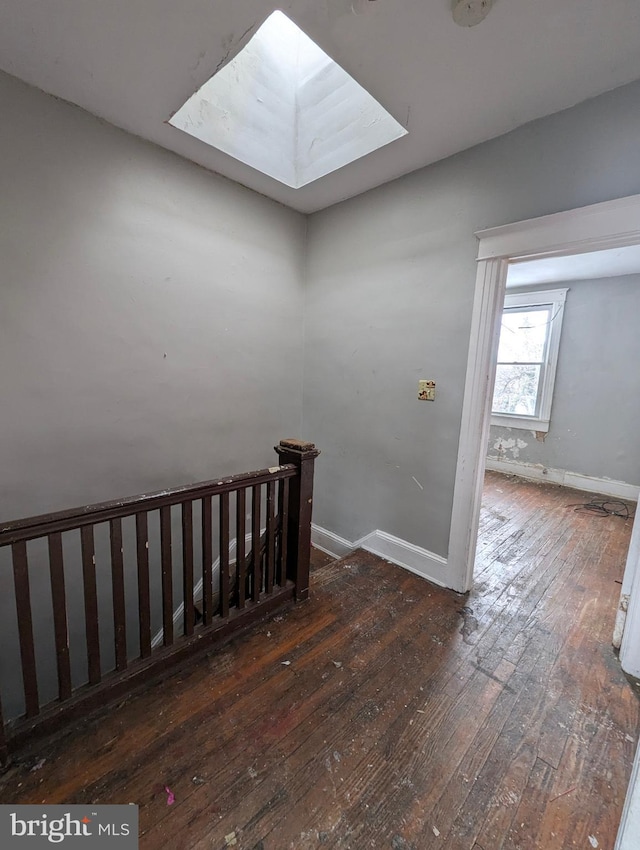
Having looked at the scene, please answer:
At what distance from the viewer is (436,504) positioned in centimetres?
220

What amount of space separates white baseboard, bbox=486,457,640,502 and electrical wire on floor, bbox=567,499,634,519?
5.8 inches

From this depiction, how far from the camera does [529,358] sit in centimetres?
457

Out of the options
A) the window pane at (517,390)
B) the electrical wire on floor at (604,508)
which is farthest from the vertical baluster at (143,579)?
the window pane at (517,390)

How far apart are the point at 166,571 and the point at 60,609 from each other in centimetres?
36

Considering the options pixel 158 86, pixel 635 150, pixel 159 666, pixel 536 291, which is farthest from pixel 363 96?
pixel 536 291

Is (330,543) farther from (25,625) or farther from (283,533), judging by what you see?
(25,625)

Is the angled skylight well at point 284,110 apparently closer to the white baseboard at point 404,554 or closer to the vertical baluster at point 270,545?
the vertical baluster at point 270,545

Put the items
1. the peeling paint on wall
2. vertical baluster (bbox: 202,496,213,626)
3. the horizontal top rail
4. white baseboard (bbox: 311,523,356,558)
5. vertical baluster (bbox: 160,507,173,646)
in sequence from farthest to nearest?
1. the peeling paint on wall
2. white baseboard (bbox: 311,523,356,558)
3. vertical baluster (bbox: 202,496,213,626)
4. vertical baluster (bbox: 160,507,173,646)
5. the horizontal top rail

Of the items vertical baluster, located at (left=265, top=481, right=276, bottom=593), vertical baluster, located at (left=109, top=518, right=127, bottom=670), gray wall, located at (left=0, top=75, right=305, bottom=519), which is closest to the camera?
vertical baluster, located at (left=109, top=518, right=127, bottom=670)

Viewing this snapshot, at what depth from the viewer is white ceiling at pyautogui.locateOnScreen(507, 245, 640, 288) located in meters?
3.17

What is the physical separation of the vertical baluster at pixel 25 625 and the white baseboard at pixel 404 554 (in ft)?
6.39

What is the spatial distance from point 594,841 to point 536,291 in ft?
16.2

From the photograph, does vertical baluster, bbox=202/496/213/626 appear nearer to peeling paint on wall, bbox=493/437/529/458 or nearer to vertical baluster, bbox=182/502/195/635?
vertical baluster, bbox=182/502/195/635

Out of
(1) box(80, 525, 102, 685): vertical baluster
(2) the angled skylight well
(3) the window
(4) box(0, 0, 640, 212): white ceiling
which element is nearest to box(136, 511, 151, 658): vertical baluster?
(1) box(80, 525, 102, 685): vertical baluster
